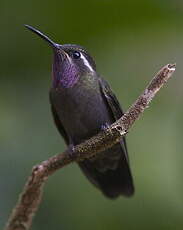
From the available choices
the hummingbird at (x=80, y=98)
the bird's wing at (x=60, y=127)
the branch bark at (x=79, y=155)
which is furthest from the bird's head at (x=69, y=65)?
the branch bark at (x=79, y=155)

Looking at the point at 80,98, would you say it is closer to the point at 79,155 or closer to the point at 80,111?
the point at 80,111

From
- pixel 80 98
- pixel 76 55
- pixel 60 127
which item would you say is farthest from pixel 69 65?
pixel 60 127

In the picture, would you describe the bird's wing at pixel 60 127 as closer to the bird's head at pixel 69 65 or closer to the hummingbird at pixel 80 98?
the hummingbird at pixel 80 98

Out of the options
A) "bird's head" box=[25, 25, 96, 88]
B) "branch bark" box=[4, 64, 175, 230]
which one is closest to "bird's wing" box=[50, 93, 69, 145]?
"bird's head" box=[25, 25, 96, 88]

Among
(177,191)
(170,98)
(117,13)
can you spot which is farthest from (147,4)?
(177,191)

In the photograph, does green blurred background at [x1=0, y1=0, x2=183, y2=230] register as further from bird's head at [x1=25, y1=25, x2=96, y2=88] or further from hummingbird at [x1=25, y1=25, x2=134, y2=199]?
bird's head at [x1=25, y1=25, x2=96, y2=88]

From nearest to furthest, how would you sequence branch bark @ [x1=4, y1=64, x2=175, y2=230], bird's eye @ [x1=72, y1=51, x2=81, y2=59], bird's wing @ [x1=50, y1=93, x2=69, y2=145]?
branch bark @ [x1=4, y1=64, x2=175, y2=230] → bird's eye @ [x1=72, y1=51, x2=81, y2=59] → bird's wing @ [x1=50, y1=93, x2=69, y2=145]
